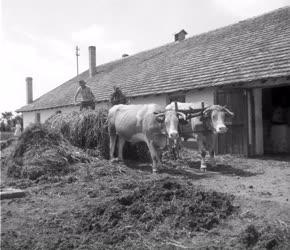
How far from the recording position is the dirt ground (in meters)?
5.09

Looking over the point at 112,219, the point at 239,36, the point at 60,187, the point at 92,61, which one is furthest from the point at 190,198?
the point at 92,61

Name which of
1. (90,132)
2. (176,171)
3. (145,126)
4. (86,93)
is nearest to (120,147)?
(90,132)

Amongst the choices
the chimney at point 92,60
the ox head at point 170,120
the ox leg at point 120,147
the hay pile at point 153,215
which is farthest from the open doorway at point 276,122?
the chimney at point 92,60

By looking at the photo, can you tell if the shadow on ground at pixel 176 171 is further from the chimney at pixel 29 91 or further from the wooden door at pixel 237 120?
the chimney at pixel 29 91

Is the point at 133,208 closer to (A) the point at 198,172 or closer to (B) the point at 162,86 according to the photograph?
(A) the point at 198,172

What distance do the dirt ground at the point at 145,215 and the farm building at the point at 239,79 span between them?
211 inches

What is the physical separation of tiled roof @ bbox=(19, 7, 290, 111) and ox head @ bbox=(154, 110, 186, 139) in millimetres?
4283

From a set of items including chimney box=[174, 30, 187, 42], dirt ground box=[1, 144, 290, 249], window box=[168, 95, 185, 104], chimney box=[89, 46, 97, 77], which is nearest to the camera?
dirt ground box=[1, 144, 290, 249]

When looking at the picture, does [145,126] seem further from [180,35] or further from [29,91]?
[29,91]

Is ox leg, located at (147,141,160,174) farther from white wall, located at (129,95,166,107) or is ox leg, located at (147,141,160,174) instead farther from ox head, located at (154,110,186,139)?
white wall, located at (129,95,166,107)

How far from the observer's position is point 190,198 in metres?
6.64

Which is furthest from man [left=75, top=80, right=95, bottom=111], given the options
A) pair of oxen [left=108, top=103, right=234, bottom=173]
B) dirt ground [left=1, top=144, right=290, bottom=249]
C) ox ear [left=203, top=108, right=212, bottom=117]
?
dirt ground [left=1, top=144, right=290, bottom=249]

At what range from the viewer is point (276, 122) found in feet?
52.4

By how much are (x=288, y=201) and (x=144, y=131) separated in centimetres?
495
